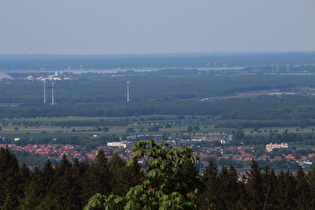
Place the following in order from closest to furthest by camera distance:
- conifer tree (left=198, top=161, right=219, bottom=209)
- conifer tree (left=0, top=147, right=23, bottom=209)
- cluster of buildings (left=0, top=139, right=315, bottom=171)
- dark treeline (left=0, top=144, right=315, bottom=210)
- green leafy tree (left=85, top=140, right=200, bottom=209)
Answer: green leafy tree (left=85, top=140, right=200, bottom=209) < conifer tree (left=198, top=161, right=219, bottom=209) < dark treeline (left=0, top=144, right=315, bottom=210) < conifer tree (left=0, top=147, right=23, bottom=209) < cluster of buildings (left=0, top=139, right=315, bottom=171)

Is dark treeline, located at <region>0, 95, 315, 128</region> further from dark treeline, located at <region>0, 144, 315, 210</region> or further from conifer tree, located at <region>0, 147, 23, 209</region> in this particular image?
conifer tree, located at <region>0, 147, 23, 209</region>

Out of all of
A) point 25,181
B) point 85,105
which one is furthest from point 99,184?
point 85,105

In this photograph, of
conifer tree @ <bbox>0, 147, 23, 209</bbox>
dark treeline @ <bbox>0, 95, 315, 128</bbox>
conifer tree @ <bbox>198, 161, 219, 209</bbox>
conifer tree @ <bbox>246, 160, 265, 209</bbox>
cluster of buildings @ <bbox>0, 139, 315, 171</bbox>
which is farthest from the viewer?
dark treeline @ <bbox>0, 95, 315, 128</bbox>

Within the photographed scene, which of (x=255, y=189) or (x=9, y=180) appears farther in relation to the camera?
(x=9, y=180)

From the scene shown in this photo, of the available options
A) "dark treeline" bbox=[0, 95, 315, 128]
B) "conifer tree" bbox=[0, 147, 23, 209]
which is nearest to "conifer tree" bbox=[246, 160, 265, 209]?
"conifer tree" bbox=[0, 147, 23, 209]

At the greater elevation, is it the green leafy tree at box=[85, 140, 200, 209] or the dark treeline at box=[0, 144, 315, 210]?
the green leafy tree at box=[85, 140, 200, 209]

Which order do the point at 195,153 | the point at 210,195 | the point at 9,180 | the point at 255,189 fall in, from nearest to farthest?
the point at 210,195
the point at 255,189
the point at 9,180
the point at 195,153

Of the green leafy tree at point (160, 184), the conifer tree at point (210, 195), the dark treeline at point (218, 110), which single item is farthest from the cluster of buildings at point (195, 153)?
the green leafy tree at point (160, 184)

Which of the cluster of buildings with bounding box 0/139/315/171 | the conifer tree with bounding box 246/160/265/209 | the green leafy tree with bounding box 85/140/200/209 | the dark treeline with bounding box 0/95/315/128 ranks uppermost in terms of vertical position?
the green leafy tree with bounding box 85/140/200/209

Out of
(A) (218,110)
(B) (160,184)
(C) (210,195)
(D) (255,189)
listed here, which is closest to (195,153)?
(D) (255,189)

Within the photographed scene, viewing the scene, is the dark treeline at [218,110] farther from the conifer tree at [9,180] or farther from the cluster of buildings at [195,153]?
the conifer tree at [9,180]

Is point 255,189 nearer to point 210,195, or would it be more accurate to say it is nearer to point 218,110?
point 210,195
